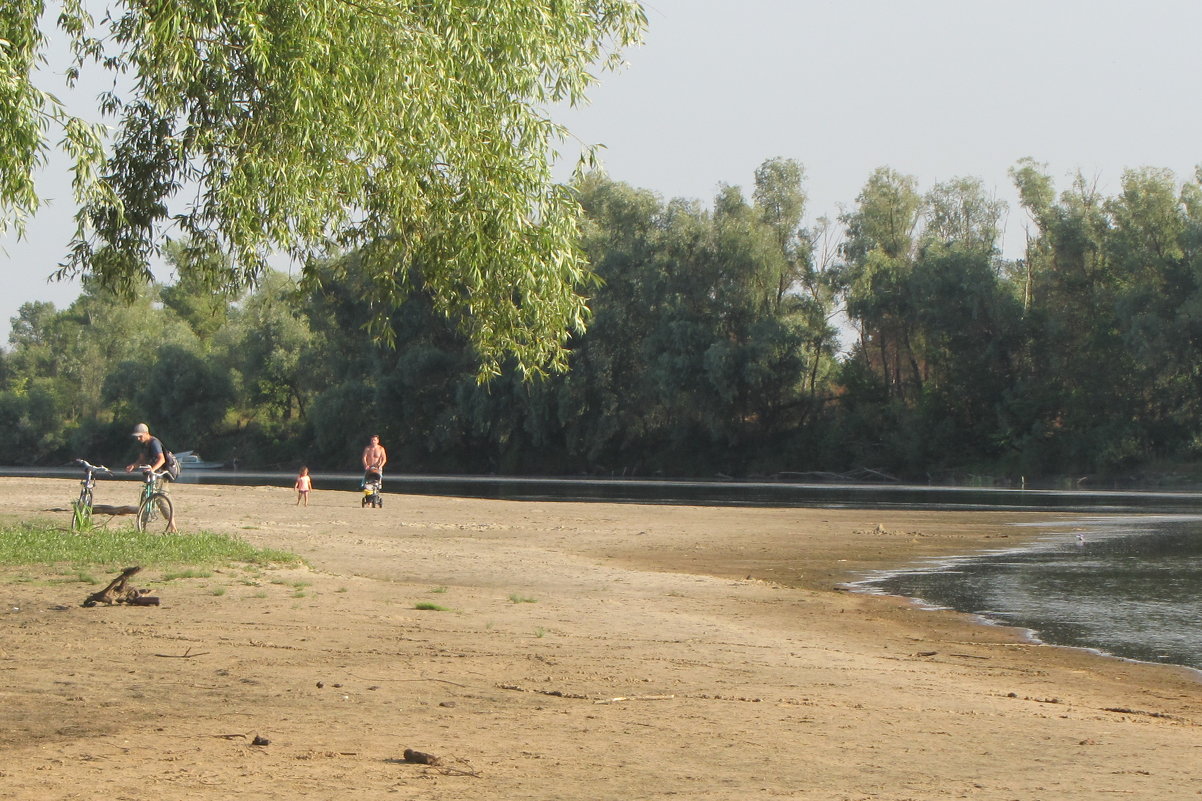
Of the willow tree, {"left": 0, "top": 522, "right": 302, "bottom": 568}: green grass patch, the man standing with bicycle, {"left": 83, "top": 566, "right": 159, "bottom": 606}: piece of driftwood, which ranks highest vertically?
the willow tree

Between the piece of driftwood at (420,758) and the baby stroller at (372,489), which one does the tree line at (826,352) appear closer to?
the baby stroller at (372,489)

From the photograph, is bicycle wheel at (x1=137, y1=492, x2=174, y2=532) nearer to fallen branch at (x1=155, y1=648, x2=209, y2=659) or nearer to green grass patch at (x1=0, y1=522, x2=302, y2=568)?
green grass patch at (x1=0, y1=522, x2=302, y2=568)

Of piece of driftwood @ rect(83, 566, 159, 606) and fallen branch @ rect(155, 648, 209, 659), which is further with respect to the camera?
piece of driftwood @ rect(83, 566, 159, 606)

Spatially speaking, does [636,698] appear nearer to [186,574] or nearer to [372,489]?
[186,574]

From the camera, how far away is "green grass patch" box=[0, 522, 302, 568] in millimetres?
13398

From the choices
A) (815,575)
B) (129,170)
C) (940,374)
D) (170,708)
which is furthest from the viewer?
(940,374)

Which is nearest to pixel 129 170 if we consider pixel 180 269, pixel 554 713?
pixel 180 269

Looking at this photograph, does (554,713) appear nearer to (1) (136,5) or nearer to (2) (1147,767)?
(2) (1147,767)

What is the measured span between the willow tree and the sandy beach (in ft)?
9.34

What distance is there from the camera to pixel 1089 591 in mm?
16922

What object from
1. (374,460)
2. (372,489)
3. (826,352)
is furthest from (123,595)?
(826,352)

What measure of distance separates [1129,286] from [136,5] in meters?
56.1

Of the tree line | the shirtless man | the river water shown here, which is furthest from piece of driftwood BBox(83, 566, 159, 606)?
the tree line

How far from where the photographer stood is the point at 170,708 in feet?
23.6
